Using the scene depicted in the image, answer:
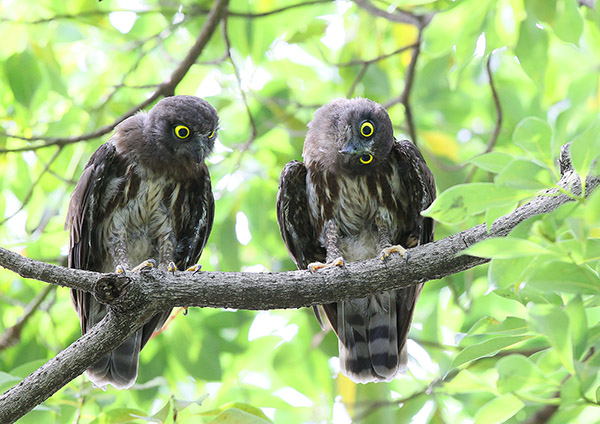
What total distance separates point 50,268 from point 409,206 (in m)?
2.76

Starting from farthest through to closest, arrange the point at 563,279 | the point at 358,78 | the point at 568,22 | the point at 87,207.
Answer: the point at 358,78, the point at 87,207, the point at 568,22, the point at 563,279

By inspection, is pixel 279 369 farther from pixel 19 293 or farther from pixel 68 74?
pixel 68 74

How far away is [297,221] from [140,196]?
48.2 inches

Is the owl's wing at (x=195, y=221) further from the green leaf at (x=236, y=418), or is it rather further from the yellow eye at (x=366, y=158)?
the green leaf at (x=236, y=418)

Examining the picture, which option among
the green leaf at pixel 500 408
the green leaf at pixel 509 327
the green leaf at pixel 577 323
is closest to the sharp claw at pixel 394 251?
the green leaf at pixel 509 327

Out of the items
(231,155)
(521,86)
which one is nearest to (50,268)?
(231,155)

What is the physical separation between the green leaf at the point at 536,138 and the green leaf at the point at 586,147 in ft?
0.53

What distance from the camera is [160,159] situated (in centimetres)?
506

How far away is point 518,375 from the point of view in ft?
7.64

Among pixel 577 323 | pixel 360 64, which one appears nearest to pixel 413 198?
pixel 360 64

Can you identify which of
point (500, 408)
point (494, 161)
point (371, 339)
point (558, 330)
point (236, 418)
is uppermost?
point (371, 339)

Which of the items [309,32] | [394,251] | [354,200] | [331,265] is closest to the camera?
[331,265]

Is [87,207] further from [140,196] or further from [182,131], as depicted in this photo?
[182,131]

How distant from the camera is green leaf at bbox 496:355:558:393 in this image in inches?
90.4
